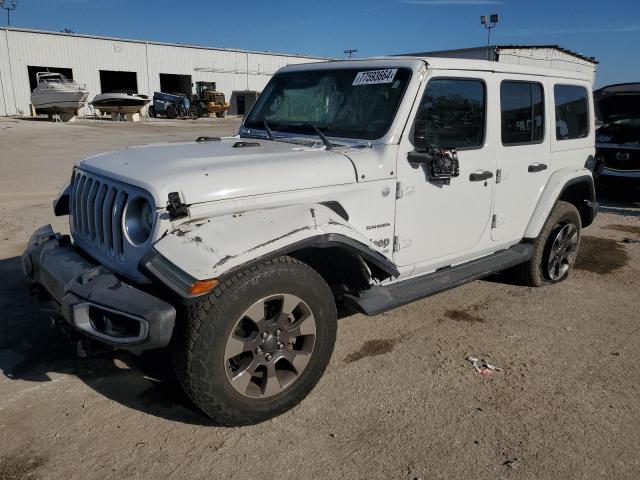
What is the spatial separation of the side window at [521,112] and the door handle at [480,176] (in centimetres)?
35

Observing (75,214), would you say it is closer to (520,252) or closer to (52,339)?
(52,339)

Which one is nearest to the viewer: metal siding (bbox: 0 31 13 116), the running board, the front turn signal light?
the front turn signal light

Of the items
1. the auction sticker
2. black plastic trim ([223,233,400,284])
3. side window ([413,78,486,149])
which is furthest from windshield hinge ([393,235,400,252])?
the auction sticker

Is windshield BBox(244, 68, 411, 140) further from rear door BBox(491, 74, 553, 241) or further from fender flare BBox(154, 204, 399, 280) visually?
rear door BBox(491, 74, 553, 241)

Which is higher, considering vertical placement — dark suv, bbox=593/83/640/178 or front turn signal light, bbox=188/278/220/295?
dark suv, bbox=593/83/640/178

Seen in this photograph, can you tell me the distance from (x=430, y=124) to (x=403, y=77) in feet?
1.19

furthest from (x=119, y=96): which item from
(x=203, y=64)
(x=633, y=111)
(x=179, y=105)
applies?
(x=633, y=111)

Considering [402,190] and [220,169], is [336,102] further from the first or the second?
[220,169]

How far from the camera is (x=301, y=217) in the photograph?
291 cm

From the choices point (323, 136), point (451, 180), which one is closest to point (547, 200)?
point (451, 180)

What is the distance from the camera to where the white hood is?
2725mm

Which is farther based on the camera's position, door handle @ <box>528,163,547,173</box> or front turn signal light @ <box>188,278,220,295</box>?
door handle @ <box>528,163,547,173</box>

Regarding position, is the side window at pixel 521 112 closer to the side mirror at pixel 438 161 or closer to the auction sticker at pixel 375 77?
the side mirror at pixel 438 161

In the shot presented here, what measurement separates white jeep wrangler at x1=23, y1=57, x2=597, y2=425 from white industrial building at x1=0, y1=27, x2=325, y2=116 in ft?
117
